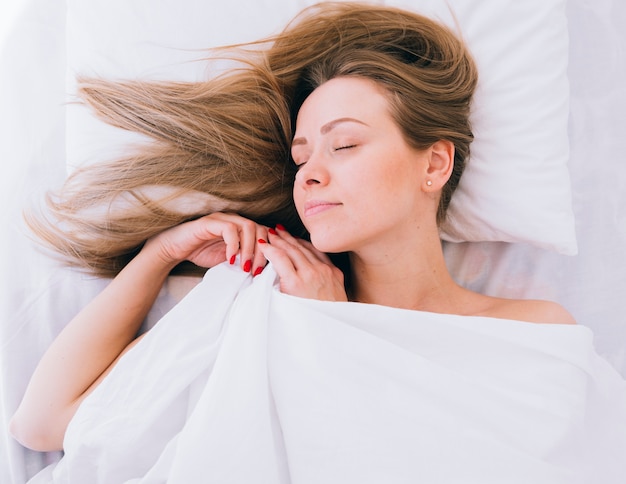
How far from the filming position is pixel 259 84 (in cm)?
146

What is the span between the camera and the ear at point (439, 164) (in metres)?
1.38

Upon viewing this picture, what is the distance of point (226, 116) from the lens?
1.45m

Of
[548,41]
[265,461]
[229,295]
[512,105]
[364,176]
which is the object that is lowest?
[265,461]

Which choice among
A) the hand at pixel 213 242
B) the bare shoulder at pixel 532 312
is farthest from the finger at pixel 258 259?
the bare shoulder at pixel 532 312

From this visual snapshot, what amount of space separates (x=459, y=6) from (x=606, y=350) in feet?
3.02

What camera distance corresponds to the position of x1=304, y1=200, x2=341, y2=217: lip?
1.28 metres

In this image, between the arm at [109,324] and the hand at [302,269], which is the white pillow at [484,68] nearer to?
the arm at [109,324]

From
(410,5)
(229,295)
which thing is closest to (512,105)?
(410,5)

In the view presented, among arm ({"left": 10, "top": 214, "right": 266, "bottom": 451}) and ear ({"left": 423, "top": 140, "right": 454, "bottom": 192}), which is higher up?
ear ({"left": 423, "top": 140, "right": 454, "bottom": 192})

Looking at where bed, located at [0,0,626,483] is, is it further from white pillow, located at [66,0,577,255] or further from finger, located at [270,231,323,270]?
finger, located at [270,231,323,270]

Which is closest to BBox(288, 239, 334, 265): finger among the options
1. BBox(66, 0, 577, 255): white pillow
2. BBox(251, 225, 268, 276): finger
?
BBox(251, 225, 268, 276): finger

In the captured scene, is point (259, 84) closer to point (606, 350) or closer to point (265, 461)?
point (265, 461)

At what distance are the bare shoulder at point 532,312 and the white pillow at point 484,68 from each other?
0.57 feet

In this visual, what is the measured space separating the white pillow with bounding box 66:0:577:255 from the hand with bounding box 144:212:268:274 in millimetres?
227
